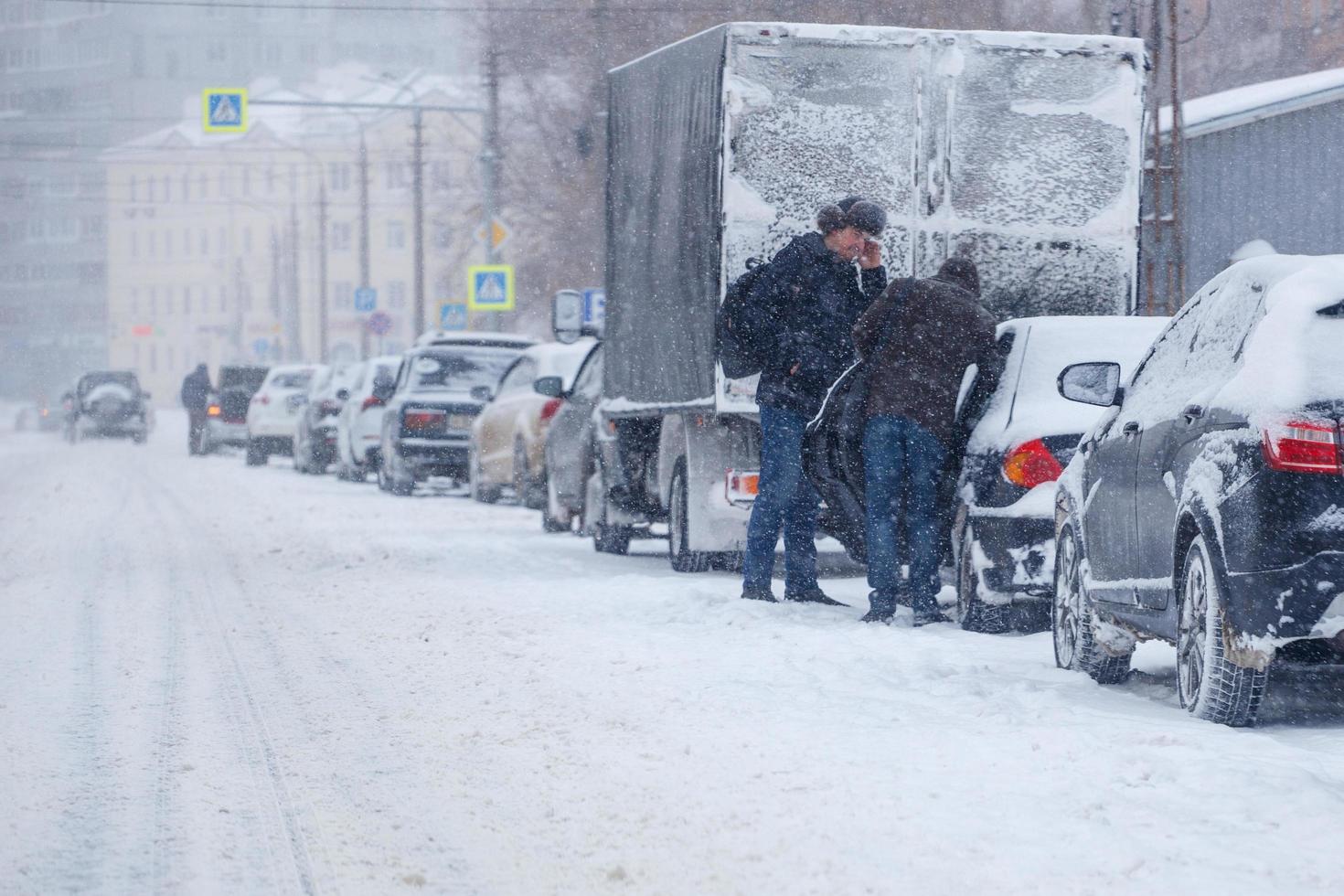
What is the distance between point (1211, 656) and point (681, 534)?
6934mm

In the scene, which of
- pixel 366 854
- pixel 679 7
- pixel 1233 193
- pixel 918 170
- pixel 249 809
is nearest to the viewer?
pixel 366 854

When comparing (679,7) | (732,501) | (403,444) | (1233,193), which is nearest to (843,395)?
(732,501)

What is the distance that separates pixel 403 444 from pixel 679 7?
15530 millimetres

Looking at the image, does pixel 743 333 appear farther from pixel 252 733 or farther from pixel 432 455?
pixel 432 455

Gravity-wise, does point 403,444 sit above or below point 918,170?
below

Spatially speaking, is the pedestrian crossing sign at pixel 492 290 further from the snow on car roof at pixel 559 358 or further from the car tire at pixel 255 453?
the snow on car roof at pixel 559 358

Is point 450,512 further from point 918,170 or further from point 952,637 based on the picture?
point 952,637

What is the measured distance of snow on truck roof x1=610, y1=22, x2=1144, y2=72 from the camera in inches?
493

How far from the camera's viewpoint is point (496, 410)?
22297 mm

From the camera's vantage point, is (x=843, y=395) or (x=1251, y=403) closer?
(x=1251, y=403)

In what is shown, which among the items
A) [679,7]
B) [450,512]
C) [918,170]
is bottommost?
[450,512]

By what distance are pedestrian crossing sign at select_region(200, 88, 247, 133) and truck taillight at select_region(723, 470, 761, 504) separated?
2311 centimetres

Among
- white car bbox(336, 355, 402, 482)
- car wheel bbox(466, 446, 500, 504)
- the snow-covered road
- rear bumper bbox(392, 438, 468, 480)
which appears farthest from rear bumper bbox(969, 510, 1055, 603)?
white car bbox(336, 355, 402, 482)

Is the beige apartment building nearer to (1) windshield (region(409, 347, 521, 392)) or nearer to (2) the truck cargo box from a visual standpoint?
(1) windshield (region(409, 347, 521, 392))
